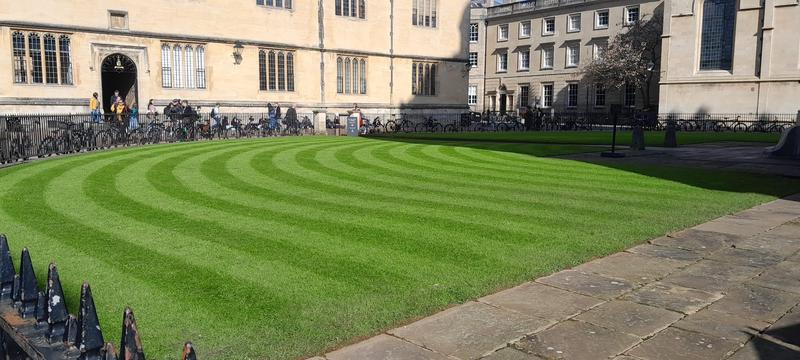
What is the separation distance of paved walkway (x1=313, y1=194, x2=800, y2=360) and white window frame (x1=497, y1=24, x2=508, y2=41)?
186ft

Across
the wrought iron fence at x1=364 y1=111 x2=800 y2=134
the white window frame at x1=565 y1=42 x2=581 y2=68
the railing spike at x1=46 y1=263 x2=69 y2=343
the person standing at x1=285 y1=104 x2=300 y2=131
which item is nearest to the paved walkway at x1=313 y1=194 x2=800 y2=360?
the railing spike at x1=46 y1=263 x2=69 y2=343

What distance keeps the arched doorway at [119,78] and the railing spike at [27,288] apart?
1108 inches

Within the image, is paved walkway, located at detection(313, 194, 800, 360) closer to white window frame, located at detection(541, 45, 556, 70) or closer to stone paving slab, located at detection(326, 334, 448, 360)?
stone paving slab, located at detection(326, 334, 448, 360)

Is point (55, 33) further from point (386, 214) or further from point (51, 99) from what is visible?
point (386, 214)

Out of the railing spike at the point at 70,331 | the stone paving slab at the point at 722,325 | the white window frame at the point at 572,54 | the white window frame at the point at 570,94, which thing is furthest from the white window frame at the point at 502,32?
the railing spike at the point at 70,331

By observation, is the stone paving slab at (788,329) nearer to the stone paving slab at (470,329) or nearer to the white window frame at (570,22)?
the stone paving slab at (470,329)

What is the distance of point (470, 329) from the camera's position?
402cm

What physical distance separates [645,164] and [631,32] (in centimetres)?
3759

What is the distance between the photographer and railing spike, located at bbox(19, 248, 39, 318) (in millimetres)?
2857

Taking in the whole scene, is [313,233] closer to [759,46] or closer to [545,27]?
[759,46]

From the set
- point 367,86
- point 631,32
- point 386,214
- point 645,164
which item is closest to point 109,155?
point 386,214

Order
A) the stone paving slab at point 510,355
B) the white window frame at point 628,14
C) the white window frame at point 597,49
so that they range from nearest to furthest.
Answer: the stone paving slab at point 510,355 < the white window frame at point 628,14 < the white window frame at point 597,49

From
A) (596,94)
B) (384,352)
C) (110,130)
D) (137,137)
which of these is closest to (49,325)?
(384,352)

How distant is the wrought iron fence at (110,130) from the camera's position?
1556 centimetres
